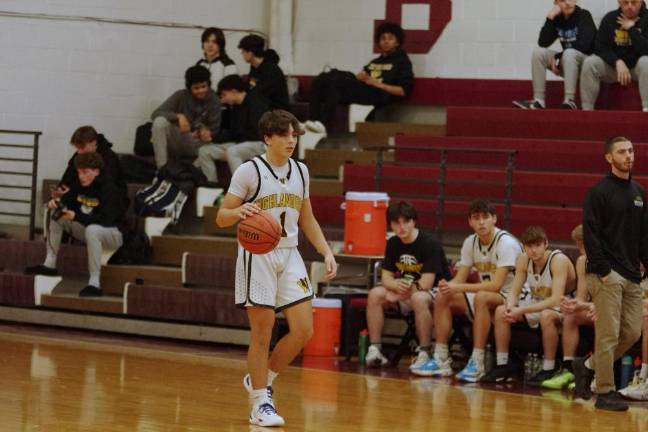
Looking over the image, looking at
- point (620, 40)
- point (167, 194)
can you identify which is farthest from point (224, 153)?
point (620, 40)

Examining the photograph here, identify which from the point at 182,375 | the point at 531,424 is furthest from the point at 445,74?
the point at 531,424

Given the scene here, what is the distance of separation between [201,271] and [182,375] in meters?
2.43

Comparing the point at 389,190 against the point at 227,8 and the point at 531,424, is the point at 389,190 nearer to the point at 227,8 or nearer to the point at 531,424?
the point at 227,8

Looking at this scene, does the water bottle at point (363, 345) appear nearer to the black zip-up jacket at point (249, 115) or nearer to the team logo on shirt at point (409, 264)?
the team logo on shirt at point (409, 264)

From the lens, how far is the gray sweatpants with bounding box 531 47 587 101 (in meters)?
11.2

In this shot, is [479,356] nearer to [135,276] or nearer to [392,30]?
[135,276]

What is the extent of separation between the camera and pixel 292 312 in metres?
6.78

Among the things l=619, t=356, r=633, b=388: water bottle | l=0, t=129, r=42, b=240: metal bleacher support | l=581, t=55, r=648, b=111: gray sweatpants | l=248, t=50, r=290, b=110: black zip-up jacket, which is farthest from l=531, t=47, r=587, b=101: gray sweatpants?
l=0, t=129, r=42, b=240: metal bleacher support

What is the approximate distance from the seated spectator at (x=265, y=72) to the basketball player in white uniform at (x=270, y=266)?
5277mm

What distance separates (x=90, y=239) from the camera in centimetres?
1120

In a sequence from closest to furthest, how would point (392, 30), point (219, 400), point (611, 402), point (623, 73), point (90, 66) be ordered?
1. point (219, 400)
2. point (611, 402)
3. point (623, 73)
4. point (392, 30)
5. point (90, 66)

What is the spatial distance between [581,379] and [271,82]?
15.7ft

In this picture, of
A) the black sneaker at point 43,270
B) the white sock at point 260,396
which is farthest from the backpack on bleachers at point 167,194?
the white sock at point 260,396

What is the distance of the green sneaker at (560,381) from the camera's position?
8797mm
